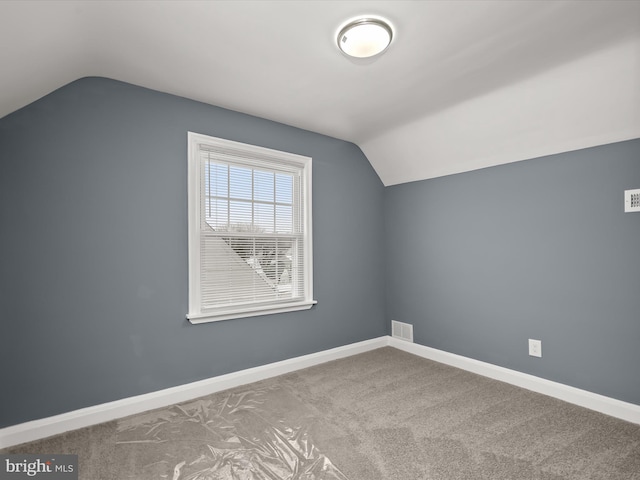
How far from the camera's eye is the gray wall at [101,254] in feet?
7.05

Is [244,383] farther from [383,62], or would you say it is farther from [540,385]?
[383,62]

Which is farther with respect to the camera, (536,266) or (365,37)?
(536,266)

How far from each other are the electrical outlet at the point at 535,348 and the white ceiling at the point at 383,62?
5.41 feet

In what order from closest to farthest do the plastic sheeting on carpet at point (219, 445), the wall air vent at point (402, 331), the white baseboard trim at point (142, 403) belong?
1. the plastic sheeting on carpet at point (219, 445)
2. the white baseboard trim at point (142, 403)
3. the wall air vent at point (402, 331)

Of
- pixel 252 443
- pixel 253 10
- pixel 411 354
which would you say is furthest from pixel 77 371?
pixel 411 354

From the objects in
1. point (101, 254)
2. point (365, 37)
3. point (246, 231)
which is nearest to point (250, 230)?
point (246, 231)

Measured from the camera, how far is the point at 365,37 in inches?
75.7

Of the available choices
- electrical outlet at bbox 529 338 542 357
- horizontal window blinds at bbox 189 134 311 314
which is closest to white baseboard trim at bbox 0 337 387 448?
horizontal window blinds at bbox 189 134 311 314

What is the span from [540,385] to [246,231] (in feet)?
9.66

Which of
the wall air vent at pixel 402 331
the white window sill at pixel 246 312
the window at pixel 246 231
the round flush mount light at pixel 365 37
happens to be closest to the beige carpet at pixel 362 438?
the white window sill at pixel 246 312

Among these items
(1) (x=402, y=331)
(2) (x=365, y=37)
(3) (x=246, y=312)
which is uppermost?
(2) (x=365, y=37)

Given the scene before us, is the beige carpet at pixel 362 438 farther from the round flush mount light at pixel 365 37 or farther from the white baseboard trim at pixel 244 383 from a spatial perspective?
the round flush mount light at pixel 365 37

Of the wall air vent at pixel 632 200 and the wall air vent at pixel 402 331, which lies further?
the wall air vent at pixel 402 331

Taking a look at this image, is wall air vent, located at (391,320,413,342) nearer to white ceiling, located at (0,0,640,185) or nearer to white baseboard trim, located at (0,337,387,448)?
white baseboard trim, located at (0,337,387,448)
